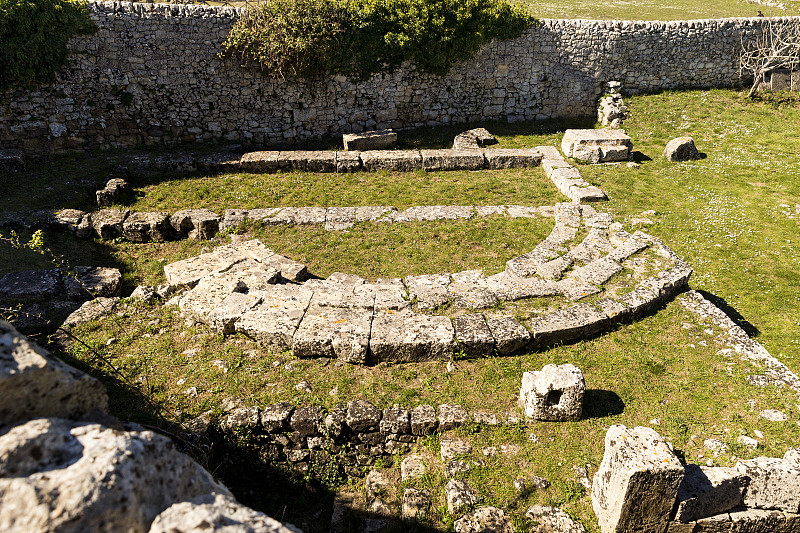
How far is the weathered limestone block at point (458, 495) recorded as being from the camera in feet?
19.7

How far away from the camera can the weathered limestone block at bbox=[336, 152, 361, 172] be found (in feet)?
53.6

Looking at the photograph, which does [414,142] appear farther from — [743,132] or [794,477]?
[794,477]

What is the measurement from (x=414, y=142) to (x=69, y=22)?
1173 centimetres

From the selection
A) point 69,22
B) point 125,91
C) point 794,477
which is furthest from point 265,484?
point 69,22

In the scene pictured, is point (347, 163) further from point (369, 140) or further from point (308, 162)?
point (369, 140)

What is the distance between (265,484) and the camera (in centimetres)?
691

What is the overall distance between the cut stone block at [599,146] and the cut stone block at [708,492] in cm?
1244

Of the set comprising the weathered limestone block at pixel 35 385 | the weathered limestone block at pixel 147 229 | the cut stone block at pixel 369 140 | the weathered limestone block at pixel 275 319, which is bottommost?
the weathered limestone block at pixel 275 319

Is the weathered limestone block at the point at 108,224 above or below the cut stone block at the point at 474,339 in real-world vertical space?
above

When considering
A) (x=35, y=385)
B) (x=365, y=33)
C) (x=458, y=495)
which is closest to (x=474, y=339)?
(x=458, y=495)

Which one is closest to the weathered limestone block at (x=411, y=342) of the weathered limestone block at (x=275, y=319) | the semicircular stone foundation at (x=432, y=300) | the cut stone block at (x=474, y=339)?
the semicircular stone foundation at (x=432, y=300)

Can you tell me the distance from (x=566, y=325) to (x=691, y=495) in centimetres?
334

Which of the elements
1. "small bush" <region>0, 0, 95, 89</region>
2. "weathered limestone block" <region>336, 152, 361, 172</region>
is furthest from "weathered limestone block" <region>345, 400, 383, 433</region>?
"small bush" <region>0, 0, 95, 89</region>

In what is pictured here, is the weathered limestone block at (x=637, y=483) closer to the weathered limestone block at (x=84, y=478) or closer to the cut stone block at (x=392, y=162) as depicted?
the weathered limestone block at (x=84, y=478)
